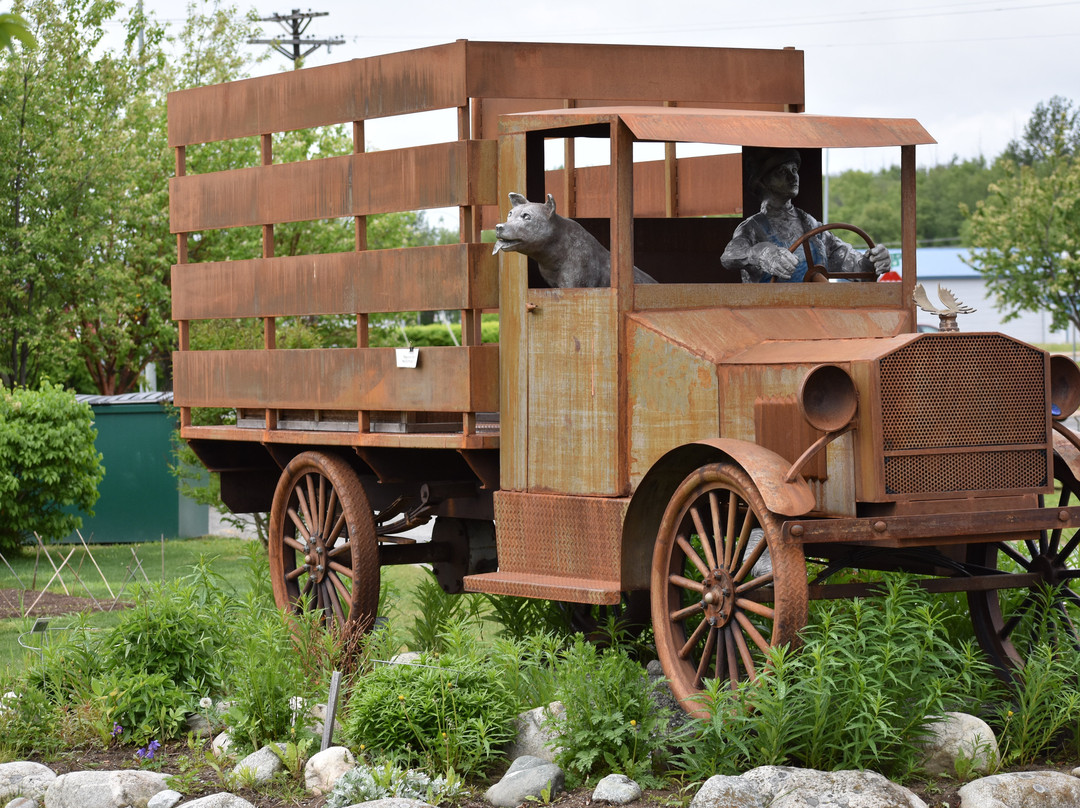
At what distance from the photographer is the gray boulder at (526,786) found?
5.59 m

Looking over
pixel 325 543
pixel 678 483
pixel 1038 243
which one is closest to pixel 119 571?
pixel 325 543

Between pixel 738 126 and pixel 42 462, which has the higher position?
pixel 738 126

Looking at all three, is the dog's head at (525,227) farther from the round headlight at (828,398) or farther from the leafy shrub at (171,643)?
the leafy shrub at (171,643)

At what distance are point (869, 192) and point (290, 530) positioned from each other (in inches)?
3376

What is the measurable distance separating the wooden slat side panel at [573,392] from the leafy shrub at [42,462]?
27.6 feet

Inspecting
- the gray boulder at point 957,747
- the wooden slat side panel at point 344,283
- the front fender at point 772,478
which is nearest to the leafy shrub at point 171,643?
the wooden slat side panel at point 344,283

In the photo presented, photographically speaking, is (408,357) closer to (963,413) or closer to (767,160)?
(767,160)

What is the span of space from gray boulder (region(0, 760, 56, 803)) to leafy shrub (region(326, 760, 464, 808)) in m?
1.30

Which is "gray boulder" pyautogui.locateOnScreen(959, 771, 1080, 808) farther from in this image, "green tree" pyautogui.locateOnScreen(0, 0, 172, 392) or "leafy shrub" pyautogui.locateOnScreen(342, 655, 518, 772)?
"green tree" pyautogui.locateOnScreen(0, 0, 172, 392)

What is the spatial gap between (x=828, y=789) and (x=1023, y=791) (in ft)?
2.46

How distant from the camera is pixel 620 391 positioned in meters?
6.61

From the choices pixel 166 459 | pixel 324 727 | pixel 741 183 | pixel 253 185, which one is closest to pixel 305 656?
pixel 324 727

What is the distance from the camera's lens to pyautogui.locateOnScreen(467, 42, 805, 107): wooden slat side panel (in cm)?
744

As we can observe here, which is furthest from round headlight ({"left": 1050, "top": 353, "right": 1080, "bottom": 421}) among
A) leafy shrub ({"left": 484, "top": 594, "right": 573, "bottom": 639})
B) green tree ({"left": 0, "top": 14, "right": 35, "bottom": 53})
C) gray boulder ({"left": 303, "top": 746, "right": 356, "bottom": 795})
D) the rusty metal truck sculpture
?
green tree ({"left": 0, "top": 14, "right": 35, "bottom": 53})
